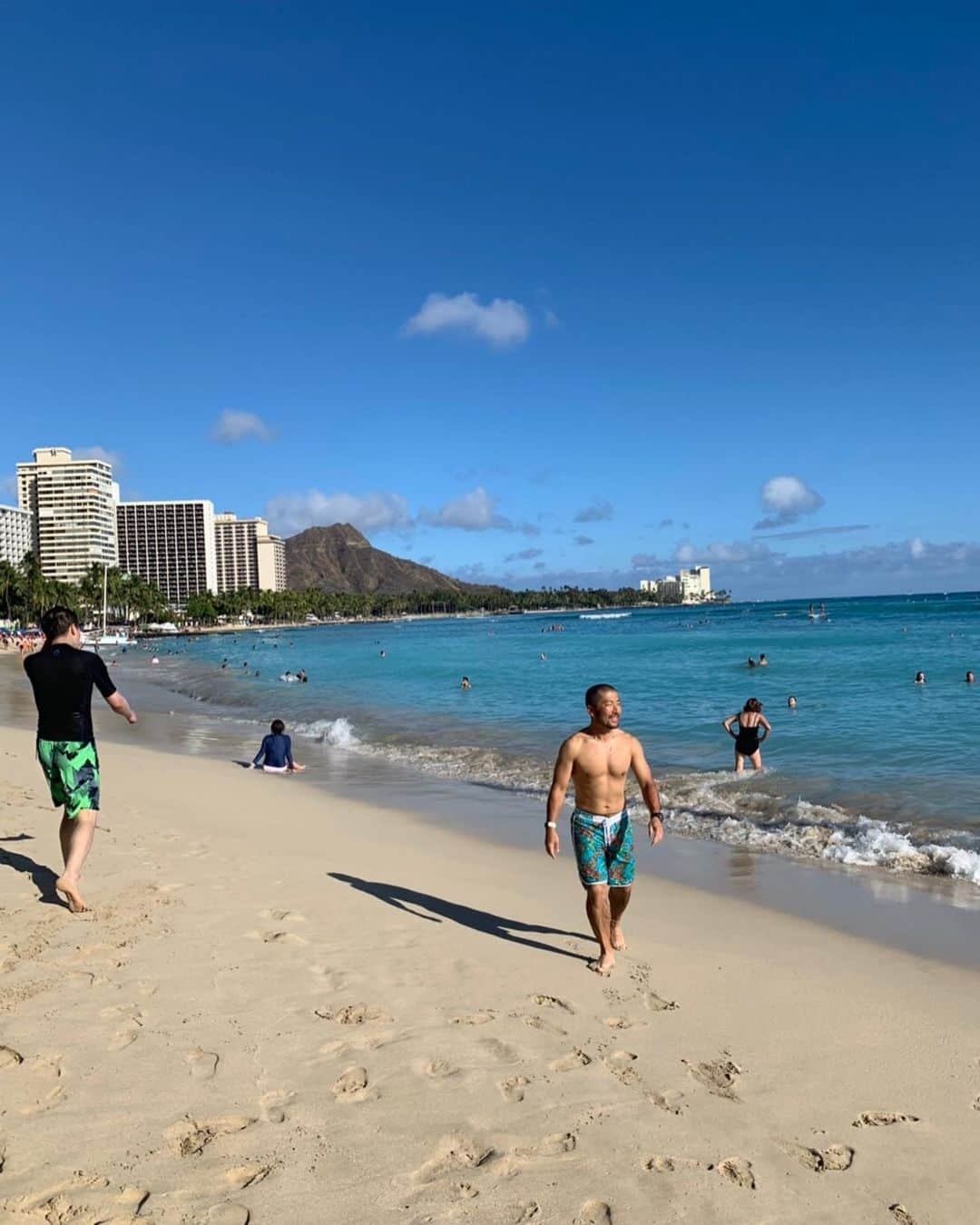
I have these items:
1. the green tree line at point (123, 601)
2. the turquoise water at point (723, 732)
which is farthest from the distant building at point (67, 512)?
the turquoise water at point (723, 732)

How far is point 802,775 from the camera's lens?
41.3ft

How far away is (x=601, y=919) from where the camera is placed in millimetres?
5109

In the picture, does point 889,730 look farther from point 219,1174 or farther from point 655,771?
point 219,1174

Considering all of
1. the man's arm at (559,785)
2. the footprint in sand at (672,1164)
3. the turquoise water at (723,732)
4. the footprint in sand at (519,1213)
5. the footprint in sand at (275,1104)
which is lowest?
the turquoise water at (723,732)

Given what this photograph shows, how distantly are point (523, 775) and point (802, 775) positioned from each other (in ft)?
13.5

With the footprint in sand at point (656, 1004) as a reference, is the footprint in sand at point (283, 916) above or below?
above

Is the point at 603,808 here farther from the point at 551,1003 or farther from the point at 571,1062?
the point at 571,1062

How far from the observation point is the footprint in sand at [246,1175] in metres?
2.94

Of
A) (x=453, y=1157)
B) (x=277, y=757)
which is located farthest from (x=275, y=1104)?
(x=277, y=757)

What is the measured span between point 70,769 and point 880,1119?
4.91m

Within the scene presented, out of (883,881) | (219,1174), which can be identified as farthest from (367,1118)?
(883,881)

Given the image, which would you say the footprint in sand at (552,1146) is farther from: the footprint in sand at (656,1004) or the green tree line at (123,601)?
the green tree line at (123,601)

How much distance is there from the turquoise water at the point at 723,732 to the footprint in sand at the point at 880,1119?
15.2ft

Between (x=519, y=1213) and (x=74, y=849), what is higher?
(x=74, y=849)
